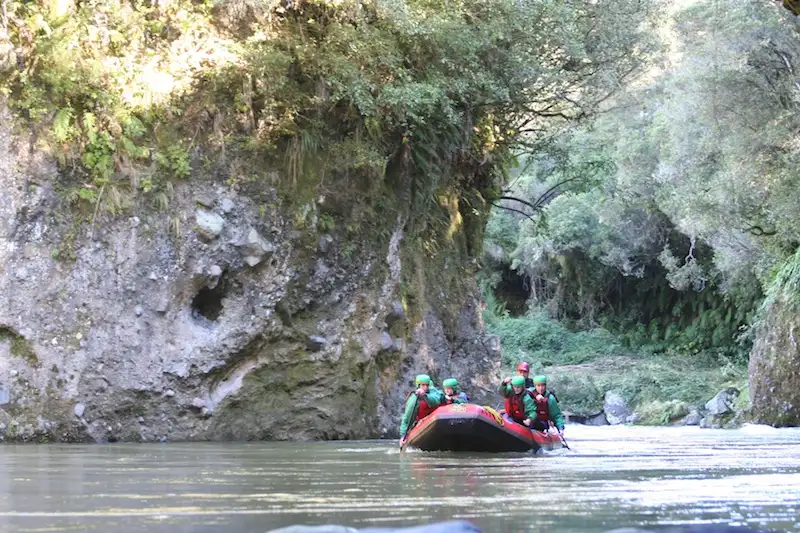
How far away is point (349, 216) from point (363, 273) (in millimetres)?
1014

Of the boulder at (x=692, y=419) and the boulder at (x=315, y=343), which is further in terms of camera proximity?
the boulder at (x=692, y=419)

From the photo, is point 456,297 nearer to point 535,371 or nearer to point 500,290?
point 535,371

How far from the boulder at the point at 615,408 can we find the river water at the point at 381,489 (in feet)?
59.5

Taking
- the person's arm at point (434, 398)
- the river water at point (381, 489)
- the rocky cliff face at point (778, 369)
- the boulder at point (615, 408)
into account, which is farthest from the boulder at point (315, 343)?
the boulder at point (615, 408)

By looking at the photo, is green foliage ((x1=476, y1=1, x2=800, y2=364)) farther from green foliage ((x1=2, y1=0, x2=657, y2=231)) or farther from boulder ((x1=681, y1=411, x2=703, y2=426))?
green foliage ((x1=2, y1=0, x2=657, y2=231))

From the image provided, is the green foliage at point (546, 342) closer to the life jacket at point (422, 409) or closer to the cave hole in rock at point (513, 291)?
the cave hole in rock at point (513, 291)

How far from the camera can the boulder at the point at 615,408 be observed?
1286 inches

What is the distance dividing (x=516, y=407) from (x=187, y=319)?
5271 mm

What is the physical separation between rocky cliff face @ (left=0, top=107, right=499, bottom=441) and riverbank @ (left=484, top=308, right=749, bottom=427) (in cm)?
1149

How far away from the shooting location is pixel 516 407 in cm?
1638

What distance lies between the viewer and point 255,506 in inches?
288

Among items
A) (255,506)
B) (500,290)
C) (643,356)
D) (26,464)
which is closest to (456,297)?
(26,464)

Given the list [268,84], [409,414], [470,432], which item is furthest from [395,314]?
[470,432]

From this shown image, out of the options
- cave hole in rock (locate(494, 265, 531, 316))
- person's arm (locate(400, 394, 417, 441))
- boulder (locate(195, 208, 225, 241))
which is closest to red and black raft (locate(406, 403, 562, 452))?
person's arm (locate(400, 394, 417, 441))
